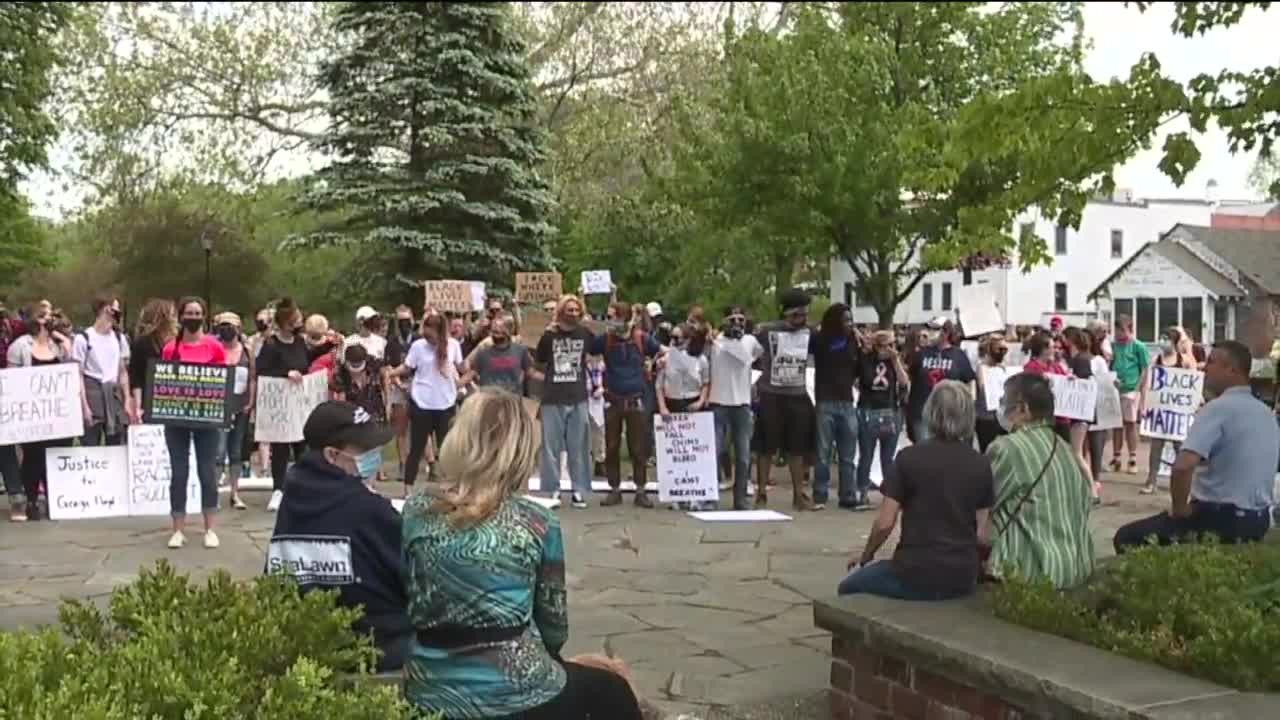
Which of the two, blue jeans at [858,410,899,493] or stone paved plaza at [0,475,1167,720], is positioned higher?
blue jeans at [858,410,899,493]

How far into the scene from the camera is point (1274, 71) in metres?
6.15

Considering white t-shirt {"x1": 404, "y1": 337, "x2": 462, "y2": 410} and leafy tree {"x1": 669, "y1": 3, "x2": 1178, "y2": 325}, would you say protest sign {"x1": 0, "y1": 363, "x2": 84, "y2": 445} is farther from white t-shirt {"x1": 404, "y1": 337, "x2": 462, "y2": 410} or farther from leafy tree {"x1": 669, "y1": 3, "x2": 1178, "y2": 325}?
leafy tree {"x1": 669, "y1": 3, "x2": 1178, "y2": 325}

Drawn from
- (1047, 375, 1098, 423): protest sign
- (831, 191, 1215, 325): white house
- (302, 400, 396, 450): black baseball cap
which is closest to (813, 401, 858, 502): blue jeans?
(1047, 375, 1098, 423): protest sign

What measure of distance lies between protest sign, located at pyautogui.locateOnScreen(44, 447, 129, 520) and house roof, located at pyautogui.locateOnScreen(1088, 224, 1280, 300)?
32.9 ft

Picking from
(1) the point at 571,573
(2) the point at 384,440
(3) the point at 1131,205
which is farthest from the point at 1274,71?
(3) the point at 1131,205

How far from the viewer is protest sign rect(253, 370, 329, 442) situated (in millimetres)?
11734

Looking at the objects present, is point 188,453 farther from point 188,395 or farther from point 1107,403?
point 1107,403

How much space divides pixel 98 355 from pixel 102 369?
14cm

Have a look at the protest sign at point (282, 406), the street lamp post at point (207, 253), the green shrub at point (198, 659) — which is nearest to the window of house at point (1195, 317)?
the protest sign at point (282, 406)

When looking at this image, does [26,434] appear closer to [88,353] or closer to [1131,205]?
Result: [88,353]

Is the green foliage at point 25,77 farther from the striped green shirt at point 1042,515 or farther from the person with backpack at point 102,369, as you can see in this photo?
the striped green shirt at point 1042,515

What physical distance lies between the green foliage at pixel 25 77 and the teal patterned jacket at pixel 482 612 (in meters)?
20.3

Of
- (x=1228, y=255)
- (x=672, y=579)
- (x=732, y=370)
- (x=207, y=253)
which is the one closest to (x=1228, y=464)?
(x=672, y=579)

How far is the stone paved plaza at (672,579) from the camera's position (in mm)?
6508
